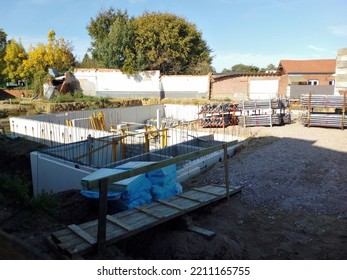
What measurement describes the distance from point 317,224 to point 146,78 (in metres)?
24.1

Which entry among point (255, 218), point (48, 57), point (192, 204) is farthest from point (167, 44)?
point (192, 204)

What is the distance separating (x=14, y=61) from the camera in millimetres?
36656

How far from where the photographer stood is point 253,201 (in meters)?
5.50

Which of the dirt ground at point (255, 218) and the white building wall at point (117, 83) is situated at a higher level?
the white building wall at point (117, 83)

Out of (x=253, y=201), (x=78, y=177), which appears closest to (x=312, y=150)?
(x=253, y=201)

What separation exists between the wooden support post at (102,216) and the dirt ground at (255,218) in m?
0.11

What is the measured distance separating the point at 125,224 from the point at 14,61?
39.2 metres

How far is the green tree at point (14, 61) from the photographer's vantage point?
3628cm

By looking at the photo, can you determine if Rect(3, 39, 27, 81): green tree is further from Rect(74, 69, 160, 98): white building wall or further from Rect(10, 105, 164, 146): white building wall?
Rect(10, 105, 164, 146): white building wall

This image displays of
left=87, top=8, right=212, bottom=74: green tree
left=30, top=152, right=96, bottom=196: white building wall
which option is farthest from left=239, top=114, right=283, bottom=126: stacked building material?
left=87, top=8, right=212, bottom=74: green tree

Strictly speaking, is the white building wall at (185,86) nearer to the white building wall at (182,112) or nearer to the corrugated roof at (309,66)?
the white building wall at (182,112)

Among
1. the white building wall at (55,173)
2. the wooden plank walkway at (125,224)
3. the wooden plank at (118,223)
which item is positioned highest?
the wooden plank at (118,223)

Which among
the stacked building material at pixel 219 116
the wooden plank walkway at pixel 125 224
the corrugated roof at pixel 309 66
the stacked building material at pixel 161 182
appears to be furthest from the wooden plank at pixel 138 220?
the corrugated roof at pixel 309 66
